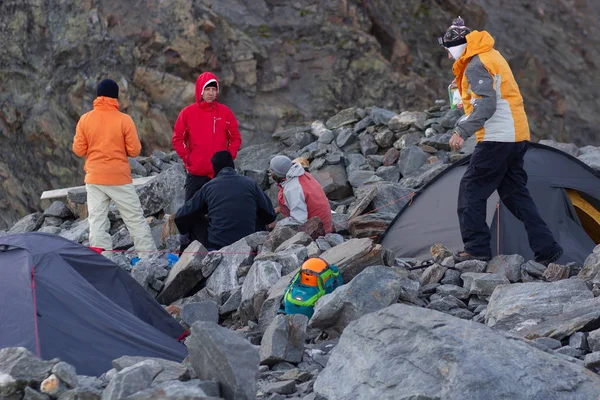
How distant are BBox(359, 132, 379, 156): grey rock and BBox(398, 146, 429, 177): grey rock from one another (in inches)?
44.7

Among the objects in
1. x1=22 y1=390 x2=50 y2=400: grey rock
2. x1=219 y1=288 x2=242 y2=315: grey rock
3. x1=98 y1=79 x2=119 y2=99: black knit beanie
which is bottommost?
x1=219 y1=288 x2=242 y2=315: grey rock

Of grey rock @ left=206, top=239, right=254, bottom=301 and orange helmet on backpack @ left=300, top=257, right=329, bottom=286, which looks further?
grey rock @ left=206, top=239, right=254, bottom=301

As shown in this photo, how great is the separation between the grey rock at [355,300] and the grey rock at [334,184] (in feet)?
22.4

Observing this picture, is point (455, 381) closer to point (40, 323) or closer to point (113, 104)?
point (40, 323)

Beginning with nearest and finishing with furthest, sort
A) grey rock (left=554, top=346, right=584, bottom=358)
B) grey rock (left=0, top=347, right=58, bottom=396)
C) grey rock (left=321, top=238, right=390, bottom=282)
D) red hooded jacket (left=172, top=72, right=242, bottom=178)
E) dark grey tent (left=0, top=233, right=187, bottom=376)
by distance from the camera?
grey rock (left=0, top=347, right=58, bottom=396), grey rock (left=554, top=346, right=584, bottom=358), dark grey tent (left=0, top=233, right=187, bottom=376), grey rock (left=321, top=238, right=390, bottom=282), red hooded jacket (left=172, top=72, right=242, bottom=178)

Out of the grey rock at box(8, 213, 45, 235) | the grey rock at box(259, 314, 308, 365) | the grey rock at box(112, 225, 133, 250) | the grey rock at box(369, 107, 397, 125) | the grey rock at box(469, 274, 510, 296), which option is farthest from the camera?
the grey rock at box(369, 107, 397, 125)

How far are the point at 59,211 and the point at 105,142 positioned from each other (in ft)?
14.9

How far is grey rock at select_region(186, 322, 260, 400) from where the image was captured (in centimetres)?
418

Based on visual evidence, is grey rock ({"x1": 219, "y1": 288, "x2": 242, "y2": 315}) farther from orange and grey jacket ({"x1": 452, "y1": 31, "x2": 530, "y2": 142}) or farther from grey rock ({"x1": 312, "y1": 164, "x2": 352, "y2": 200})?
grey rock ({"x1": 312, "y1": 164, "x2": 352, "y2": 200})

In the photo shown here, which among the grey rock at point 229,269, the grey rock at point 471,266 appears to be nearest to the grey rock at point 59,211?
the grey rock at point 229,269

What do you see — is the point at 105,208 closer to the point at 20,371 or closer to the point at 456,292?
the point at 456,292

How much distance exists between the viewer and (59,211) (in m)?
13.1

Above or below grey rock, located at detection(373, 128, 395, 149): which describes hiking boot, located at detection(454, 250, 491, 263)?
above

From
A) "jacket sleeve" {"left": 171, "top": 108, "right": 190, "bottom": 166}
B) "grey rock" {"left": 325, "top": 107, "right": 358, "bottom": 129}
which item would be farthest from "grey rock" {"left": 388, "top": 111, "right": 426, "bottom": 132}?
"jacket sleeve" {"left": 171, "top": 108, "right": 190, "bottom": 166}
